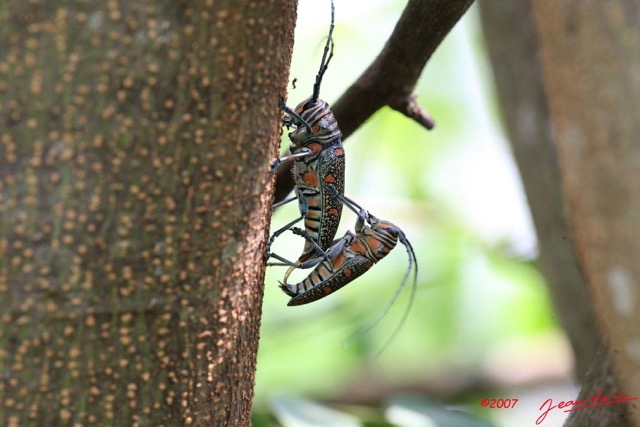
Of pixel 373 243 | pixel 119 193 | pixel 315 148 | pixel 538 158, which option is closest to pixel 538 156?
pixel 538 158

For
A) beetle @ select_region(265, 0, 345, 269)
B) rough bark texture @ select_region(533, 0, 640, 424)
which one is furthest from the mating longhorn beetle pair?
rough bark texture @ select_region(533, 0, 640, 424)

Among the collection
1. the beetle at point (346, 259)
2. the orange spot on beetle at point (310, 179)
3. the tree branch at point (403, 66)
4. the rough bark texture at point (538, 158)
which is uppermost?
the rough bark texture at point (538, 158)

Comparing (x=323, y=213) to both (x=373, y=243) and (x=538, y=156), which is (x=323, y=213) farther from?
(x=538, y=156)

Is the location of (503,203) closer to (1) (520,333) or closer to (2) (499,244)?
(2) (499,244)

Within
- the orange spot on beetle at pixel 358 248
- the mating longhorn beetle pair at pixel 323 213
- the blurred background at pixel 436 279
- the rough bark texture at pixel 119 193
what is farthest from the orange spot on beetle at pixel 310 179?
the blurred background at pixel 436 279

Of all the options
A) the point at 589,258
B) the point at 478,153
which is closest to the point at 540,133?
the point at 478,153

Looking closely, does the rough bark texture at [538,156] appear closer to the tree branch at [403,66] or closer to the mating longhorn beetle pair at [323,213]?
the mating longhorn beetle pair at [323,213]

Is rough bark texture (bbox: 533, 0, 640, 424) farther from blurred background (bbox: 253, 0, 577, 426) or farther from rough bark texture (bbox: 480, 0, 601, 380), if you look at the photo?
blurred background (bbox: 253, 0, 577, 426)
